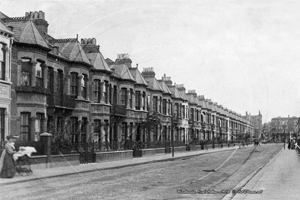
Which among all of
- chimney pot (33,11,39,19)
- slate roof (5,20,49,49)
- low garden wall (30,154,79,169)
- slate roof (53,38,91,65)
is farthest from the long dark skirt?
chimney pot (33,11,39,19)

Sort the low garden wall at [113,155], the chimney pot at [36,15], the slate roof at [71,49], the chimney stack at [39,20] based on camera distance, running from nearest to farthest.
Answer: the low garden wall at [113,155], the chimney stack at [39,20], the chimney pot at [36,15], the slate roof at [71,49]

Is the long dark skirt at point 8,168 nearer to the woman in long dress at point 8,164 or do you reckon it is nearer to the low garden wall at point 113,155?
the woman in long dress at point 8,164

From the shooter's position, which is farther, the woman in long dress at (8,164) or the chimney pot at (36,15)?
the chimney pot at (36,15)

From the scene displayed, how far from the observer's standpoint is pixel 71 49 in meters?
31.7

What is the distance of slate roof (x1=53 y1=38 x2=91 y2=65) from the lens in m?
31.0

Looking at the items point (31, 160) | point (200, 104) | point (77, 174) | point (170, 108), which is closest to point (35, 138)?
point (31, 160)

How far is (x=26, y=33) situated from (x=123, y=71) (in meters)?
15.4

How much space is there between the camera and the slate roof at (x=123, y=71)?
39.8m

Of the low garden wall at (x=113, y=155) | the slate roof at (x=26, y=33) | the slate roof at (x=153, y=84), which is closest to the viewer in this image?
the slate roof at (x=26, y=33)

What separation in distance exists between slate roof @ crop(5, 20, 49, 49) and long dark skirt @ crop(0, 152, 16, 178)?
994 cm

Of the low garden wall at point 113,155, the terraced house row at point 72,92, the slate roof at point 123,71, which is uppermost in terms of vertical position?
the slate roof at point 123,71

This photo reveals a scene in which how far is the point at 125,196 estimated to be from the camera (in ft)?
39.7

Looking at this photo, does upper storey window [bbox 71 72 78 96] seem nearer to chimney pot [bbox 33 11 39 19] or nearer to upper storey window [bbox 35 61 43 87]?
upper storey window [bbox 35 61 43 87]

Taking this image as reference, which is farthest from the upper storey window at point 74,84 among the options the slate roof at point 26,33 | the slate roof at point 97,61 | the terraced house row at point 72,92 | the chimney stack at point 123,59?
the chimney stack at point 123,59
